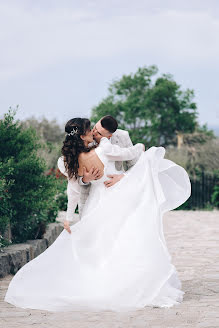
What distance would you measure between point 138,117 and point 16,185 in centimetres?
3942

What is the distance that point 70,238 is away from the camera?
571cm

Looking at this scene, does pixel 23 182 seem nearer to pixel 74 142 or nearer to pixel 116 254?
pixel 74 142

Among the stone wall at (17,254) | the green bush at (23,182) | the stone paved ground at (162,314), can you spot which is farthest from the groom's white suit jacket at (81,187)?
the green bush at (23,182)

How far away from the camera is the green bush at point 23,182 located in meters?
8.52

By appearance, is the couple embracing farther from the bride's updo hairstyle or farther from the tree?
the tree

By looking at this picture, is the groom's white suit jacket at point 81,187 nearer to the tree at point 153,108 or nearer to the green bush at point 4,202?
the green bush at point 4,202

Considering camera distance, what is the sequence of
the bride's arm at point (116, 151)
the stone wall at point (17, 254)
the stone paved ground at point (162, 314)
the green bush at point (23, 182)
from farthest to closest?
the green bush at point (23, 182) → the stone wall at point (17, 254) → the bride's arm at point (116, 151) → the stone paved ground at point (162, 314)

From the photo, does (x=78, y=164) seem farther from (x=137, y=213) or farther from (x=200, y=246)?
(x=200, y=246)

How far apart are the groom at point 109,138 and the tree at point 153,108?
128 feet

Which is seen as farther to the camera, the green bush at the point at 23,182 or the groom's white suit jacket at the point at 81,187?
the green bush at the point at 23,182

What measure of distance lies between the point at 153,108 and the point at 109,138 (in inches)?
1645

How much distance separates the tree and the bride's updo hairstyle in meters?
39.6

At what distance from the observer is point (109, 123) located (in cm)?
546

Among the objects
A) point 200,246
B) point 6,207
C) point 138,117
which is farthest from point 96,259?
point 138,117
